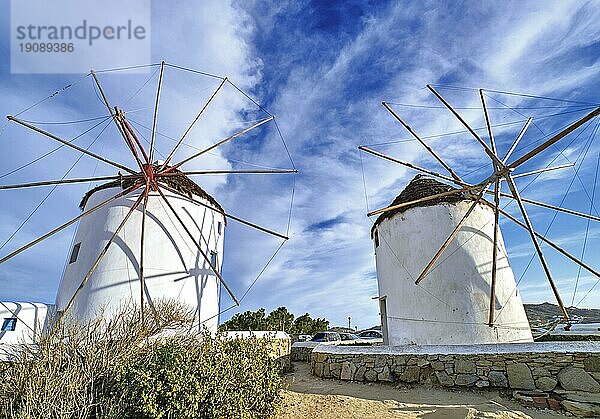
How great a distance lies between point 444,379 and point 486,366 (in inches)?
42.4

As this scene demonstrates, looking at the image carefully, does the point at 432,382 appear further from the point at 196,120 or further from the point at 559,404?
the point at 196,120

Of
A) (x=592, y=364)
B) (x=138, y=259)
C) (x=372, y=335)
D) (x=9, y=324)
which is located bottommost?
(x=372, y=335)

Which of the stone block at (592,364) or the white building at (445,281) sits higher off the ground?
the white building at (445,281)

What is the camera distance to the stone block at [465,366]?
349 inches

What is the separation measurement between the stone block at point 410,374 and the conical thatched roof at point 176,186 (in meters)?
10.1

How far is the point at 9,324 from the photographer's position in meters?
12.3

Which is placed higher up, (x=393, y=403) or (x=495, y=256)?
(x=495, y=256)

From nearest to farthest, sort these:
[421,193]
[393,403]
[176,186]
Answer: [393,403], [421,193], [176,186]

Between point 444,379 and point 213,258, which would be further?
point 213,258

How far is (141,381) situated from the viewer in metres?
5.48

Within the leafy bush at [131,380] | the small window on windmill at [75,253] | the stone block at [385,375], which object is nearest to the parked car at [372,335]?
the stone block at [385,375]

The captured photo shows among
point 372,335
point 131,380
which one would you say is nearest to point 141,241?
point 131,380

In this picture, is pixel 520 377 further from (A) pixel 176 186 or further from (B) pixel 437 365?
(A) pixel 176 186

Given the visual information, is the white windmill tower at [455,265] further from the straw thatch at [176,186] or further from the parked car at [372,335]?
the parked car at [372,335]
